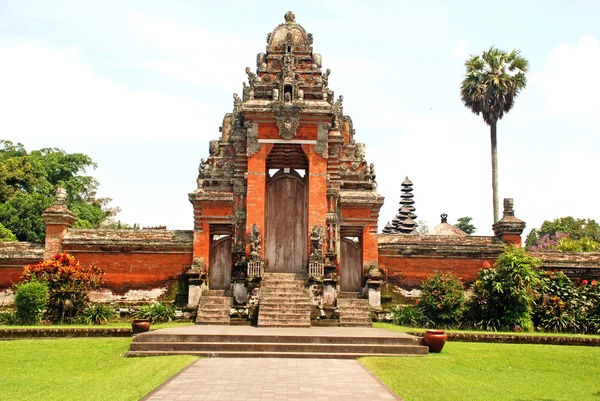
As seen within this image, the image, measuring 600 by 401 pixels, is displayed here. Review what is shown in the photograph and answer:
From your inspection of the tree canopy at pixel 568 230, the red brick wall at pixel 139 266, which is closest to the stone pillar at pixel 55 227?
the red brick wall at pixel 139 266

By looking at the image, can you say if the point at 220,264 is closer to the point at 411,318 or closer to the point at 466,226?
the point at 411,318

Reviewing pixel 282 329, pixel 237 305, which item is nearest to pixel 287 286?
pixel 237 305

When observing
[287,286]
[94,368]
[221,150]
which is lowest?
[94,368]

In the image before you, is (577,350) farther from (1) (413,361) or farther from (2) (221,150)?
(2) (221,150)

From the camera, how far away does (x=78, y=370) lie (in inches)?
410

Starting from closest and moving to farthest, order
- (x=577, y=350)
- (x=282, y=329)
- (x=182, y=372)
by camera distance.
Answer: (x=182, y=372), (x=577, y=350), (x=282, y=329)

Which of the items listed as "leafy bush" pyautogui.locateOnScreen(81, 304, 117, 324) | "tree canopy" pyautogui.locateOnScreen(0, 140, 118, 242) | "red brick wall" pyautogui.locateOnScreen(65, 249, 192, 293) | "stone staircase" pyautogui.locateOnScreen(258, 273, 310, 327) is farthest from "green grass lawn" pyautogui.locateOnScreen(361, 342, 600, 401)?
"tree canopy" pyautogui.locateOnScreen(0, 140, 118, 242)

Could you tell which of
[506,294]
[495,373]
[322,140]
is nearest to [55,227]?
[322,140]

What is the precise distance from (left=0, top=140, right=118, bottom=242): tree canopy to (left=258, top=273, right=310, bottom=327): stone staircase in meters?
20.2

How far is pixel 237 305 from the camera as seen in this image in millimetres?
16891

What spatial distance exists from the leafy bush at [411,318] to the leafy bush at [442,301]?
190 millimetres

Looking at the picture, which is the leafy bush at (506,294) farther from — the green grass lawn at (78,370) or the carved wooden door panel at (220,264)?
the green grass lawn at (78,370)

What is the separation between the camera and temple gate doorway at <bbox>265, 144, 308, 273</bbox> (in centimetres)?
1912

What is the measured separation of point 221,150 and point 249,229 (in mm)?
3523
